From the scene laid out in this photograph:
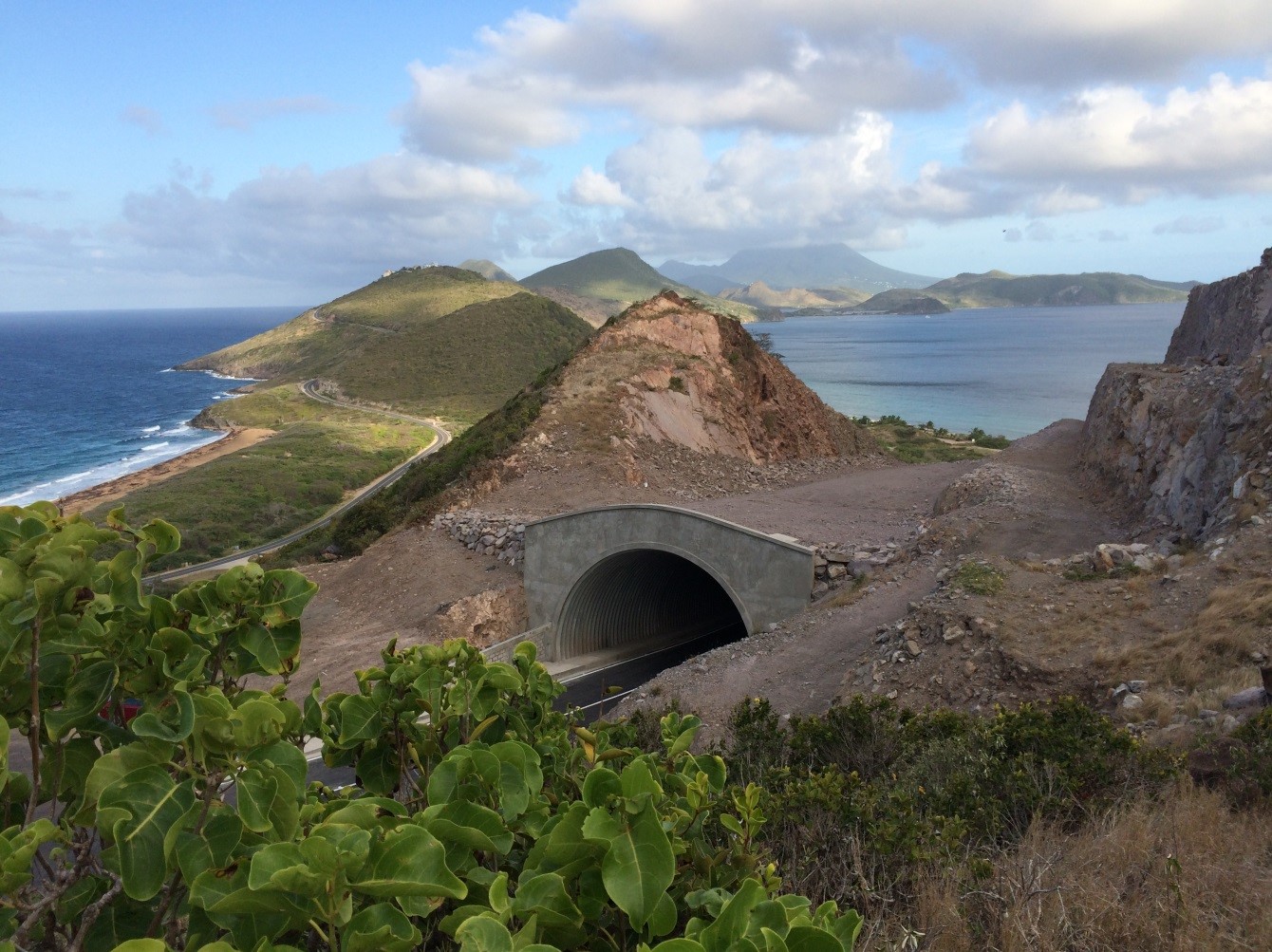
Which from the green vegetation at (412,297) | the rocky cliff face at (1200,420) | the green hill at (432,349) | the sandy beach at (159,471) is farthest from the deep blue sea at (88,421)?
the rocky cliff face at (1200,420)

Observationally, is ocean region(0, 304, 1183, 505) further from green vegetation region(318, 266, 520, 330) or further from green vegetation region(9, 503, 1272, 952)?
green vegetation region(9, 503, 1272, 952)

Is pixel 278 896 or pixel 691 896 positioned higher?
pixel 278 896

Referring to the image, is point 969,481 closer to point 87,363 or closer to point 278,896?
point 278,896

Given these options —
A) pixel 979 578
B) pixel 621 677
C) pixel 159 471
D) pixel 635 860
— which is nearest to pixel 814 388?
pixel 159 471

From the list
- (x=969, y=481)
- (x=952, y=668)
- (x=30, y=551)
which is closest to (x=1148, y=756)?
(x=952, y=668)

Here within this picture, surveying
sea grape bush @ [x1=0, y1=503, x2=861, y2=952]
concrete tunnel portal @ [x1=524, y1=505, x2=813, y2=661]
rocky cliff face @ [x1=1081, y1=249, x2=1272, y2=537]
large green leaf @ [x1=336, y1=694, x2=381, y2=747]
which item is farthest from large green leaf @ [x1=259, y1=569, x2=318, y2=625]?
concrete tunnel portal @ [x1=524, y1=505, x2=813, y2=661]
